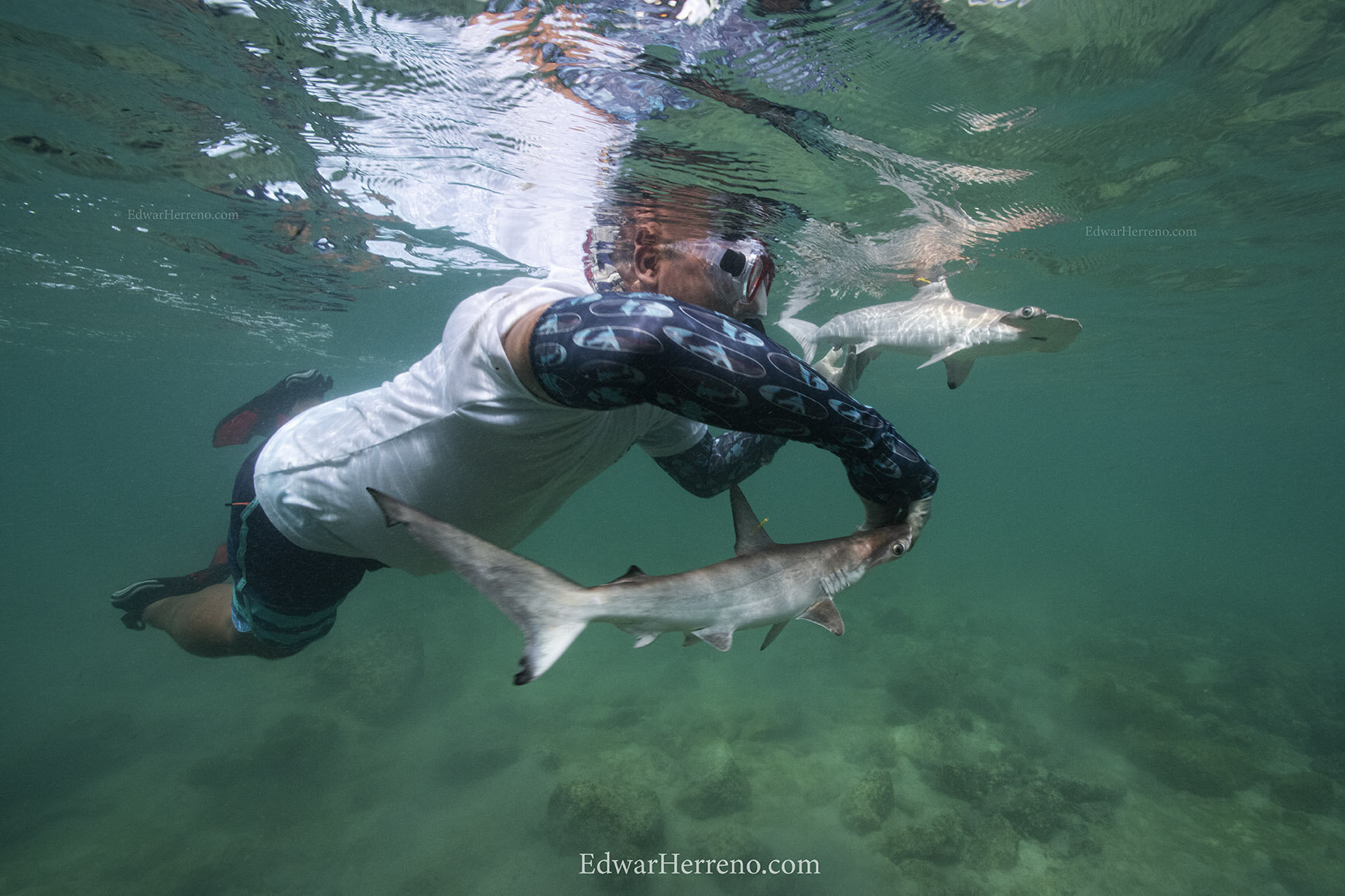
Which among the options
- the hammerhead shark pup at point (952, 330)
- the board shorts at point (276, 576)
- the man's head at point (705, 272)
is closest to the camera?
the man's head at point (705, 272)

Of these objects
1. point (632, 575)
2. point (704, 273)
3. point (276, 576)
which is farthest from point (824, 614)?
point (276, 576)

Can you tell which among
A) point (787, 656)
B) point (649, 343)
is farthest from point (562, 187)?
point (787, 656)

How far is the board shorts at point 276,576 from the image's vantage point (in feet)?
10.8

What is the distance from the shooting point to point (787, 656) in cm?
1853

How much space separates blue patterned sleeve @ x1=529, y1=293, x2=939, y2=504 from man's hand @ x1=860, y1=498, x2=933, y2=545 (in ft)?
1.14

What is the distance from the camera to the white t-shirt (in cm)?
200

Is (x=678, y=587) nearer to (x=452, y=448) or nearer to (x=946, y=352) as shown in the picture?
(x=452, y=448)

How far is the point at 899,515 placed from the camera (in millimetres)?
2002

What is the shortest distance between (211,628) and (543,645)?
4376 millimetres

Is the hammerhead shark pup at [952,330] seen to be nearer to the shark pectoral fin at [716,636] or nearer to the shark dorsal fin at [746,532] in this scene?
the shark dorsal fin at [746,532]

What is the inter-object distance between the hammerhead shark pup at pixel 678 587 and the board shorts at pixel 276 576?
2.15 meters

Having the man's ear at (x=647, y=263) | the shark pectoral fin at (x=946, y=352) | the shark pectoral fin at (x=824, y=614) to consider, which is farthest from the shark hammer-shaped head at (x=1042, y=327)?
the shark pectoral fin at (x=824, y=614)

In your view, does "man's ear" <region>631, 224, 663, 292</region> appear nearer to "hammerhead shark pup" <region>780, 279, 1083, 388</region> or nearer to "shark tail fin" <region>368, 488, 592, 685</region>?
"hammerhead shark pup" <region>780, 279, 1083, 388</region>

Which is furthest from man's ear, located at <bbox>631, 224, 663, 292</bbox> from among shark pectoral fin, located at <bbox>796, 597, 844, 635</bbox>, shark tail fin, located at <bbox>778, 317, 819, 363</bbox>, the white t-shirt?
shark tail fin, located at <bbox>778, 317, 819, 363</bbox>
